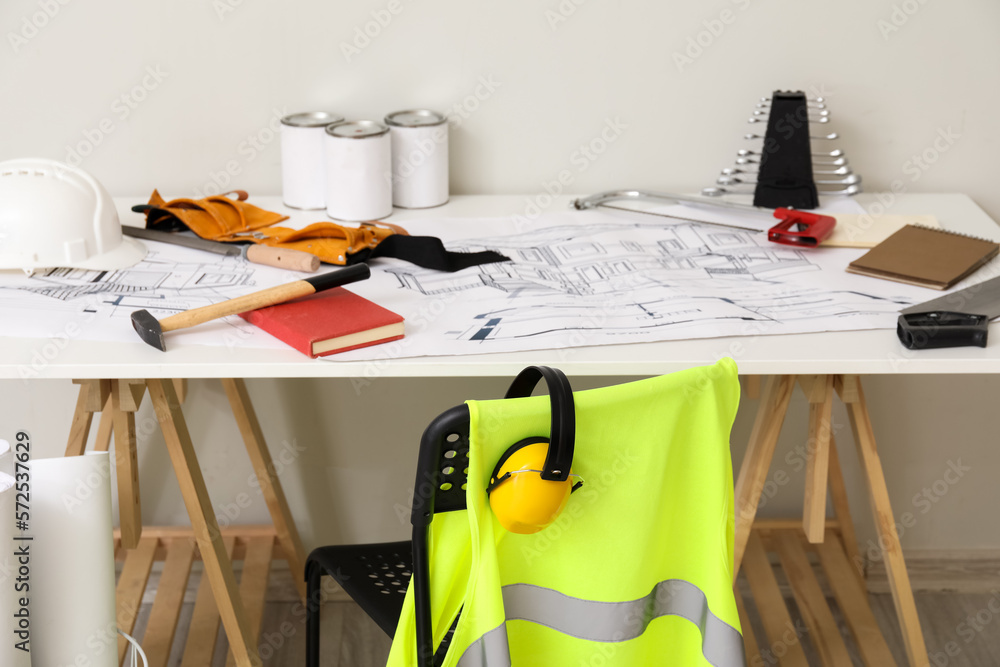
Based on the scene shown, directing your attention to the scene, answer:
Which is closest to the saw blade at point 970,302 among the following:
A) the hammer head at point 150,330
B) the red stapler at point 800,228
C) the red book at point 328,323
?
the red stapler at point 800,228

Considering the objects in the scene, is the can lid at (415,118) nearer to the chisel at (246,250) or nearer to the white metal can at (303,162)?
the white metal can at (303,162)

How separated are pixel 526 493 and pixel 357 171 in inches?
33.7

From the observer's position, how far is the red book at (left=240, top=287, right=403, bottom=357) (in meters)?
1.06

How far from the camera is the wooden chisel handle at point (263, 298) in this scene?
108cm

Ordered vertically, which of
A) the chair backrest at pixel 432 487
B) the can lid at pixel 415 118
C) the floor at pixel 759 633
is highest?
the can lid at pixel 415 118

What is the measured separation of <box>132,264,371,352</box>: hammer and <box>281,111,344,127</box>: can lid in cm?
48

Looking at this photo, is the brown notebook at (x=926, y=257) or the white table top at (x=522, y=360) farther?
the brown notebook at (x=926, y=257)

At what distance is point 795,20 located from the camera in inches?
63.7

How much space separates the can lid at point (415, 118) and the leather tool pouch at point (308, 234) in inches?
8.2

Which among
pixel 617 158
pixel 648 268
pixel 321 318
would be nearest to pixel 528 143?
pixel 617 158

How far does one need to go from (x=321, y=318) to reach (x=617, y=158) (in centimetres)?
81

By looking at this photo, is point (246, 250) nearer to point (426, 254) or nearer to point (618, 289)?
point (426, 254)

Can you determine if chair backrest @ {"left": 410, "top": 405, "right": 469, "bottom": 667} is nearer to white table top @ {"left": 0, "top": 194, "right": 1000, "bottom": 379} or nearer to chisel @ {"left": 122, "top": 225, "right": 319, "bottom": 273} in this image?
white table top @ {"left": 0, "top": 194, "right": 1000, "bottom": 379}

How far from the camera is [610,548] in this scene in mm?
897
